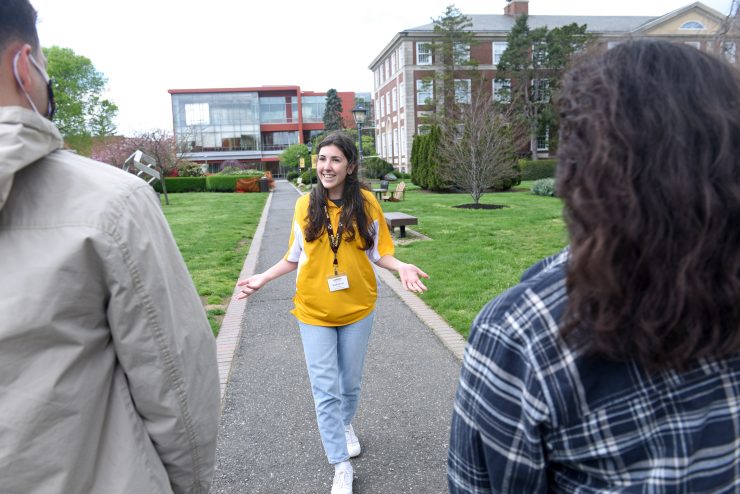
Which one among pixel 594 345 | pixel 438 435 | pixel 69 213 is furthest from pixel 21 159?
pixel 438 435

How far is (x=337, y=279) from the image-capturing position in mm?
2998

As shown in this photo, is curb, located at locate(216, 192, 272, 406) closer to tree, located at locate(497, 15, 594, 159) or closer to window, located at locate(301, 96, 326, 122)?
tree, located at locate(497, 15, 594, 159)

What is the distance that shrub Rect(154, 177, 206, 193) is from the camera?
37.8 m

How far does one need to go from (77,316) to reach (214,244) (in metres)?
11.5

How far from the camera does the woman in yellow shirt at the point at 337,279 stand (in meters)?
2.97

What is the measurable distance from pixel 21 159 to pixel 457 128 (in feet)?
79.3

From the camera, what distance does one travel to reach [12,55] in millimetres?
1217

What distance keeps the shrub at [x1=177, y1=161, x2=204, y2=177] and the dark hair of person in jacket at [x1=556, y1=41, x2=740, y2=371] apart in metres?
41.6

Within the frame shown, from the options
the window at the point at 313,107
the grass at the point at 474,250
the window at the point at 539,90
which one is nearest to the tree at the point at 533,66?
the window at the point at 539,90

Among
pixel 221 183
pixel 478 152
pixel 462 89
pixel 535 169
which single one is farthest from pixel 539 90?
pixel 478 152

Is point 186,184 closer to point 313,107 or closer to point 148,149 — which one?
point 148,149

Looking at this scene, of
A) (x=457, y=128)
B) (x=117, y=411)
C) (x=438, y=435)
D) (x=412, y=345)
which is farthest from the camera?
(x=457, y=128)

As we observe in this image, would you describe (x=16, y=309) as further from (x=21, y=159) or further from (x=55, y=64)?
(x=55, y=64)

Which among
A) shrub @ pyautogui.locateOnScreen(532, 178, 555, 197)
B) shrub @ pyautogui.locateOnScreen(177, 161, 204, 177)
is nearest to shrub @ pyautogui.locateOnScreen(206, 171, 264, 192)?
shrub @ pyautogui.locateOnScreen(177, 161, 204, 177)
